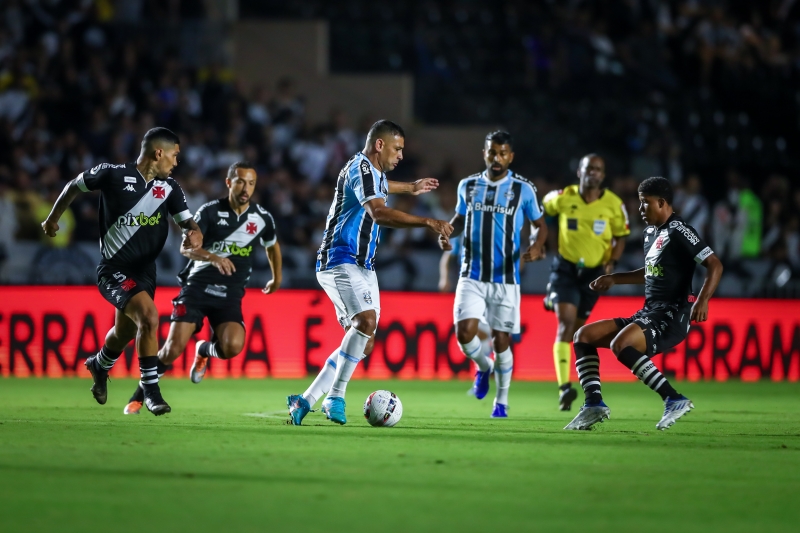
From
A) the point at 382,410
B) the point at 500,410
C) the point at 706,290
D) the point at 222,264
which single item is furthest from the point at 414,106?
the point at 706,290

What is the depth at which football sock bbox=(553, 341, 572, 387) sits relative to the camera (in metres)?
11.7

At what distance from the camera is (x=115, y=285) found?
9.66 m

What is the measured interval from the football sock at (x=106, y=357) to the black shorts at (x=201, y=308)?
1.09 meters

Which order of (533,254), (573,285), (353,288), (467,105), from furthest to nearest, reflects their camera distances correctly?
(467,105), (573,285), (533,254), (353,288)

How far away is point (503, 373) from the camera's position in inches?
427

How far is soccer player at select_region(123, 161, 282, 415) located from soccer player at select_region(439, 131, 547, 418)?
1.92m

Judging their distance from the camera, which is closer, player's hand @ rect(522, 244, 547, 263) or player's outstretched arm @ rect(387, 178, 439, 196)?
player's outstretched arm @ rect(387, 178, 439, 196)

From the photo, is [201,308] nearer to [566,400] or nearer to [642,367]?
[566,400]

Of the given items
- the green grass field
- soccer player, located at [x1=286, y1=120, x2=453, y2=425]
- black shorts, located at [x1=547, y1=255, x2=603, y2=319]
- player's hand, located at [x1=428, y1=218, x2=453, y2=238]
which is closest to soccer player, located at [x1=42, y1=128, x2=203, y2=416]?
the green grass field

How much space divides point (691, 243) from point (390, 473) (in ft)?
12.1

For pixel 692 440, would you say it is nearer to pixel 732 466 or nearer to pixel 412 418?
pixel 732 466

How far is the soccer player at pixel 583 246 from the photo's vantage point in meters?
12.0

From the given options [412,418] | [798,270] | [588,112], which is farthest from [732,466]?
[588,112]

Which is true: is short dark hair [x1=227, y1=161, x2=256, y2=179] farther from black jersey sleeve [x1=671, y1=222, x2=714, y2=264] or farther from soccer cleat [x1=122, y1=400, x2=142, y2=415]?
black jersey sleeve [x1=671, y1=222, x2=714, y2=264]
